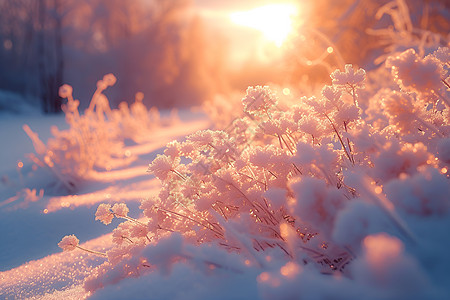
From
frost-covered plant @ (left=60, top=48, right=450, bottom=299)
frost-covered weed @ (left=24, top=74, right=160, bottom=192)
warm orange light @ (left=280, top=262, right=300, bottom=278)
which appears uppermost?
frost-covered weed @ (left=24, top=74, right=160, bottom=192)

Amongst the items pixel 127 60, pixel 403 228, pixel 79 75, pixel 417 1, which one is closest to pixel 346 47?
pixel 417 1

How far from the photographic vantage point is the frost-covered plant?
18.9 inches

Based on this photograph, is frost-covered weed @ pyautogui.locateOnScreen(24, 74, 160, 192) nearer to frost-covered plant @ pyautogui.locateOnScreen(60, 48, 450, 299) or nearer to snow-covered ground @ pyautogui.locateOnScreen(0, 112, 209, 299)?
snow-covered ground @ pyautogui.locateOnScreen(0, 112, 209, 299)

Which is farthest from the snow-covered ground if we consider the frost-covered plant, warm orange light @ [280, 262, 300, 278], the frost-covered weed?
warm orange light @ [280, 262, 300, 278]

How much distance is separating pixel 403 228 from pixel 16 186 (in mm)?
2696

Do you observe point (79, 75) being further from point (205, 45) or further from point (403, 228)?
point (403, 228)

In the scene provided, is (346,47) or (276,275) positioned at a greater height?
(346,47)

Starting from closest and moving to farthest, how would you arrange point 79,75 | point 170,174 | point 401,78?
point 401,78
point 170,174
point 79,75

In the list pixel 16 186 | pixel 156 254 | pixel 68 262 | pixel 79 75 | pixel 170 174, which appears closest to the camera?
pixel 156 254

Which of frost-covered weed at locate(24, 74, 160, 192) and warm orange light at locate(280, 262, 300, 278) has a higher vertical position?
frost-covered weed at locate(24, 74, 160, 192)

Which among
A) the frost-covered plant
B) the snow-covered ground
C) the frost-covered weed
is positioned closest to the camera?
the frost-covered plant

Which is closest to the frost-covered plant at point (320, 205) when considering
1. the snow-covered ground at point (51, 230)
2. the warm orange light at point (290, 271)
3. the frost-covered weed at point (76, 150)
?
the warm orange light at point (290, 271)

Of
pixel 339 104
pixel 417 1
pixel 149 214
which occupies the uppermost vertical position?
pixel 417 1

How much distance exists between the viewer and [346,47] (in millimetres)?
4234
